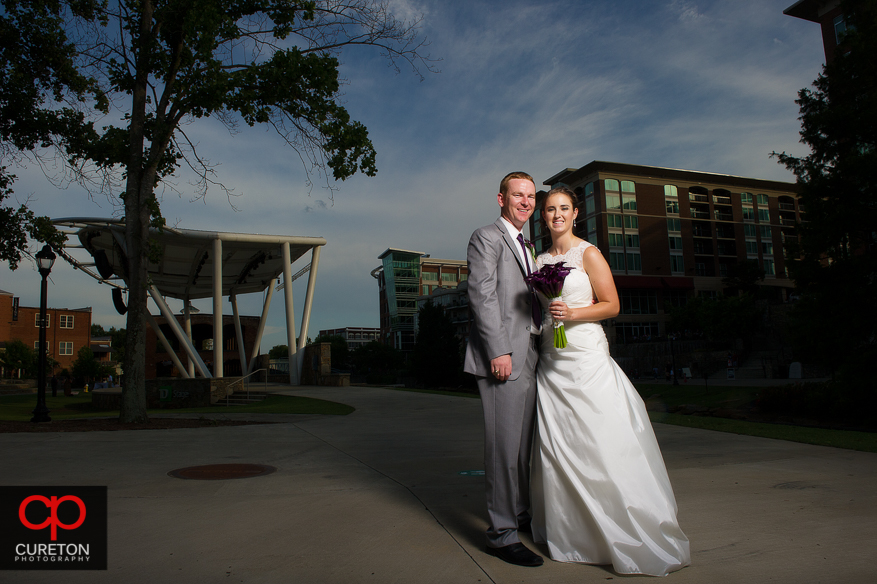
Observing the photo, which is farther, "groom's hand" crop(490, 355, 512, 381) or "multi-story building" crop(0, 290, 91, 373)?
"multi-story building" crop(0, 290, 91, 373)

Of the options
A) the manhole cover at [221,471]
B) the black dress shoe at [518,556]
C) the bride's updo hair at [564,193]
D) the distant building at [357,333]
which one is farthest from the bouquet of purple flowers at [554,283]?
the distant building at [357,333]

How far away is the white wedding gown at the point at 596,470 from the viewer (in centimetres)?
293

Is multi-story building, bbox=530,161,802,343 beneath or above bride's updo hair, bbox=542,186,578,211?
above

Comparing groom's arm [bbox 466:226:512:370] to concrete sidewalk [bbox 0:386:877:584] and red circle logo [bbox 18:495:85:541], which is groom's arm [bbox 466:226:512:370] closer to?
concrete sidewalk [bbox 0:386:877:584]

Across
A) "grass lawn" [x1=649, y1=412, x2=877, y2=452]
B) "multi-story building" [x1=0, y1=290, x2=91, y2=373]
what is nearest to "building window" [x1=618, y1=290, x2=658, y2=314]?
"grass lawn" [x1=649, y1=412, x2=877, y2=452]

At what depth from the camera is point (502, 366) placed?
3.28m

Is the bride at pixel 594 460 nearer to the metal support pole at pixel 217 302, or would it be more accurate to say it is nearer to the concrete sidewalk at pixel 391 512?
the concrete sidewalk at pixel 391 512

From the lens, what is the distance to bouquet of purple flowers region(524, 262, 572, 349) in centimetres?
334

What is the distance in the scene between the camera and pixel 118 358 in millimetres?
92938

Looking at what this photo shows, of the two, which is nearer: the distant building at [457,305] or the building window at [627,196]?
the building window at [627,196]

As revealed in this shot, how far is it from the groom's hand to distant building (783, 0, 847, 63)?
44226mm

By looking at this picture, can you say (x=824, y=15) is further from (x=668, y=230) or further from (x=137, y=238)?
(x=137, y=238)

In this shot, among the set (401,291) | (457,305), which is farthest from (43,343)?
(401,291)

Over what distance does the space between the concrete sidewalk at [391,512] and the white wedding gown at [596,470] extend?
0.49ft
